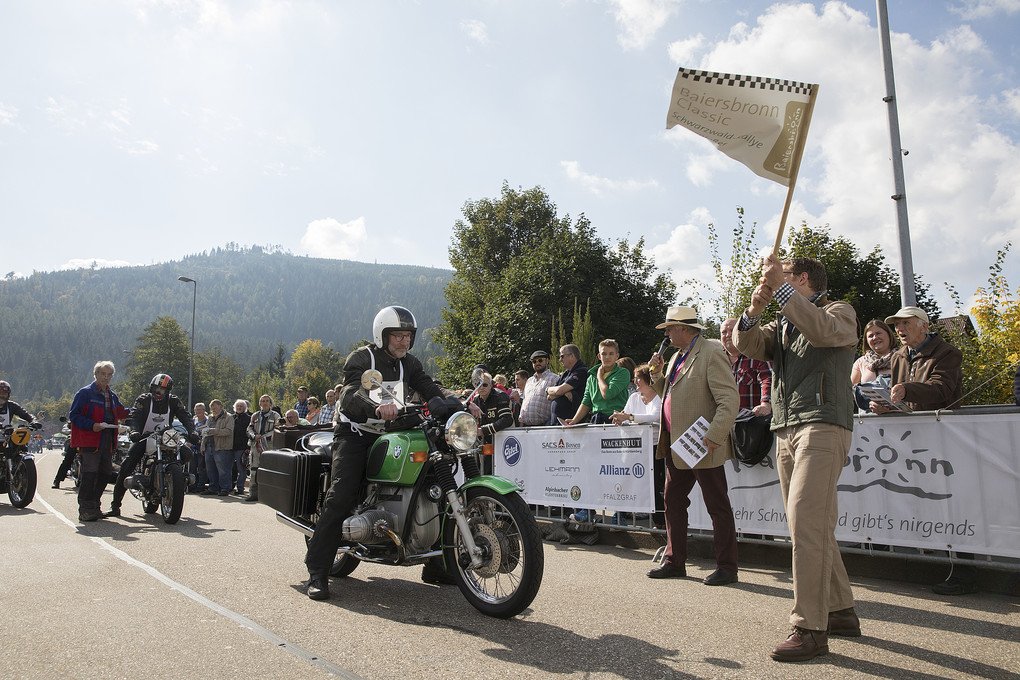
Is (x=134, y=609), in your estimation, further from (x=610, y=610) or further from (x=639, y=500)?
(x=639, y=500)

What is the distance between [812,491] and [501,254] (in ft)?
141

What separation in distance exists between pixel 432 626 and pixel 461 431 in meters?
1.22

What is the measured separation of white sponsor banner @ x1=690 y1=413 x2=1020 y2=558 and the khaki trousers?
197 cm

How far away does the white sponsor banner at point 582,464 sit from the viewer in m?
7.94

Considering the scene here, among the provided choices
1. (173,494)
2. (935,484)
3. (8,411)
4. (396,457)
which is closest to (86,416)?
(173,494)

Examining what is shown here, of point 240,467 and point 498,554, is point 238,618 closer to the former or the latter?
point 498,554

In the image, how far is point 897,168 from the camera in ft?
31.1

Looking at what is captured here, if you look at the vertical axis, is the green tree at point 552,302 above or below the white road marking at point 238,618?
above

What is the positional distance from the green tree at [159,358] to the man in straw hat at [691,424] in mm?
96401

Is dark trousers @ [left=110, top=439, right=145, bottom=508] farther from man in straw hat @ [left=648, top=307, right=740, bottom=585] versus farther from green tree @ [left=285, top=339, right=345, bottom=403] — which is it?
green tree @ [left=285, top=339, right=345, bottom=403]

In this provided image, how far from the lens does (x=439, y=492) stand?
16.7 feet

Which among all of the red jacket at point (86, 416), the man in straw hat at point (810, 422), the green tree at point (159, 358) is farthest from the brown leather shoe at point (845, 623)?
the green tree at point (159, 358)

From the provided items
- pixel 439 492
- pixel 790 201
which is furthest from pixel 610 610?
pixel 790 201

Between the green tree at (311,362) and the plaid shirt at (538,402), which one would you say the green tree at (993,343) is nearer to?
the plaid shirt at (538,402)
